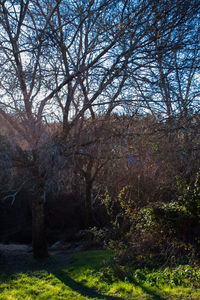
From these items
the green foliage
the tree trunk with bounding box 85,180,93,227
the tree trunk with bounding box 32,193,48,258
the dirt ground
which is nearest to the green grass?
the dirt ground

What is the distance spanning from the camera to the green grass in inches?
220

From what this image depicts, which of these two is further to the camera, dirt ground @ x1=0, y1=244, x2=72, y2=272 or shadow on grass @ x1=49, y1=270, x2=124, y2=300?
dirt ground @ x1=0, y1=244, x2=72, y2=272

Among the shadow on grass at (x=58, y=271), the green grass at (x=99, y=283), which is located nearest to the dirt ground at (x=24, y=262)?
the shadow on grass at (x=58, y=271)

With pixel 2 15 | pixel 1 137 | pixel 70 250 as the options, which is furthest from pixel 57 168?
pixel 70 250

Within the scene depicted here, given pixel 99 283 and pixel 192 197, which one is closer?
pixel 99 283

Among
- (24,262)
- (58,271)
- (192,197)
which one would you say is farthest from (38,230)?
(192,197)

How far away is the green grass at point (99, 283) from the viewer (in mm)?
5590

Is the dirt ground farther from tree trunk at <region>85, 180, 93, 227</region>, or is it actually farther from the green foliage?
the green foliage

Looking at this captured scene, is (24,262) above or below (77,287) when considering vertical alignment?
below

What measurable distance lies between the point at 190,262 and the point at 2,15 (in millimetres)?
7983

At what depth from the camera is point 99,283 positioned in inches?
255

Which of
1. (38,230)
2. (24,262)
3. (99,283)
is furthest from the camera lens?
(38,230)

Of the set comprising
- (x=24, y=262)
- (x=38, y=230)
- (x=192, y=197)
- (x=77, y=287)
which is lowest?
(x=24, y=262)

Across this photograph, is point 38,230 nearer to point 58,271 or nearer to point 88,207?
point 58,271
